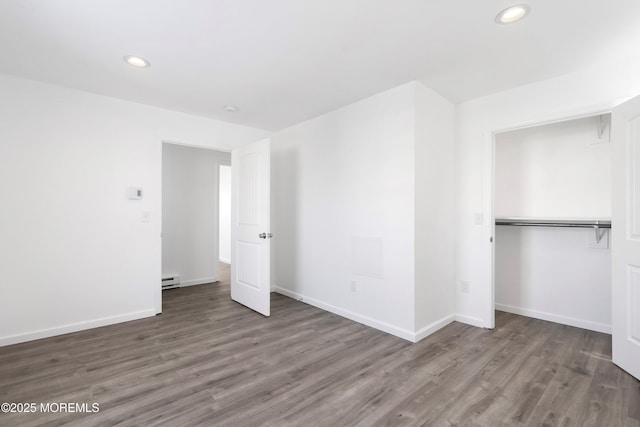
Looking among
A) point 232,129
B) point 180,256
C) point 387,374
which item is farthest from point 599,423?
point 180,256

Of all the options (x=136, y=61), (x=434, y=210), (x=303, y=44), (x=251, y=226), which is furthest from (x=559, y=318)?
(x=136, y=61)

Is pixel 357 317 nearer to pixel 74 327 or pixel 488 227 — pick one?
pixel 488 227

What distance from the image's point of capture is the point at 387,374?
2.29m

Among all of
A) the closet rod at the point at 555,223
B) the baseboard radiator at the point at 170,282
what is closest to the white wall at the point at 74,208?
the baseboard radiator at the point at 170,282

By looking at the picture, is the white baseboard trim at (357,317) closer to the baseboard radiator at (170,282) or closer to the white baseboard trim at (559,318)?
the white baseboard trim at (559,318)

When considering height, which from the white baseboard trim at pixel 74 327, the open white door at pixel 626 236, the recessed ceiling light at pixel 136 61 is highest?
the recessed ceiling light at pixel 136 61

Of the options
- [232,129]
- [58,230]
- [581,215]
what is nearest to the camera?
[58,230]

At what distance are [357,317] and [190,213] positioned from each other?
138 inches

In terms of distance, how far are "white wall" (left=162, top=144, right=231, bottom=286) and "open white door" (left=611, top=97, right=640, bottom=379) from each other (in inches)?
208

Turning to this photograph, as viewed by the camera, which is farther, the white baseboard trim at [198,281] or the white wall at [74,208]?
the white baseboard trim at [198,281]

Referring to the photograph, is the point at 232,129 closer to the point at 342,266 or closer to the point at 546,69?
the point at 342,266

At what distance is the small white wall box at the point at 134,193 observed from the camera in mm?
3452

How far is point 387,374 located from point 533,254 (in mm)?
2454

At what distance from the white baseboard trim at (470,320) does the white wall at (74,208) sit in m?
3.52
